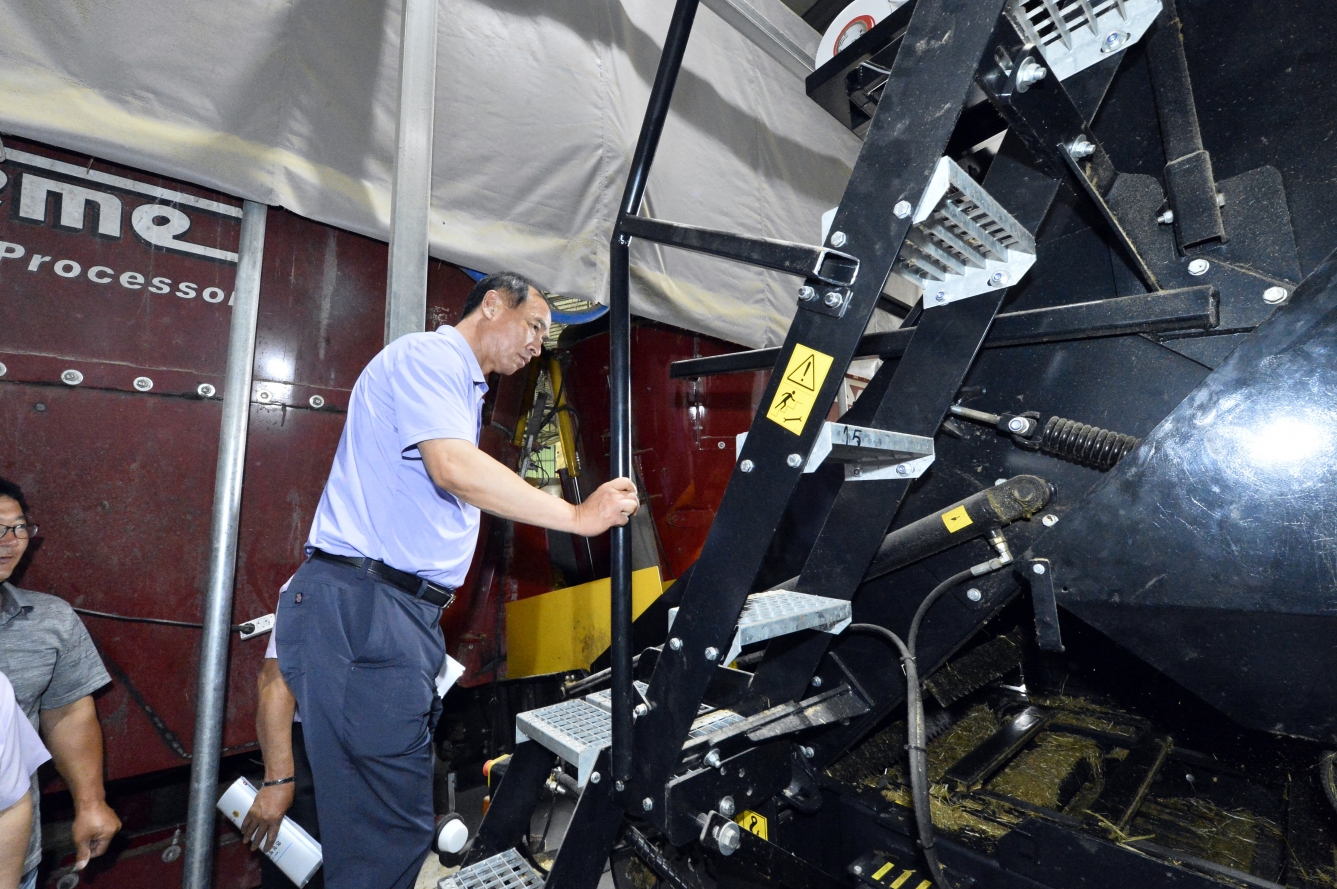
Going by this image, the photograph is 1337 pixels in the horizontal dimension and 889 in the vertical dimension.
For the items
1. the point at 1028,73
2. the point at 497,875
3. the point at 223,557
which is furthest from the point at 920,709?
the point at 223,557

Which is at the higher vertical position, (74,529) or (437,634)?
(74,529)

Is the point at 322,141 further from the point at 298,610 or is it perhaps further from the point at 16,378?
the point at 298,610

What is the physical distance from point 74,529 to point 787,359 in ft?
7.69

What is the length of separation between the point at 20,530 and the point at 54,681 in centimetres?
47

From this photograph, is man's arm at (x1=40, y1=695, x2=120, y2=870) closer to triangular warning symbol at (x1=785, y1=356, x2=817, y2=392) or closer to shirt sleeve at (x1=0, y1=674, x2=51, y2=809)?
shirt sleeve at (x1=0, y1=674, x2=51, y2=809)

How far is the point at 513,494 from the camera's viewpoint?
149 centimetres

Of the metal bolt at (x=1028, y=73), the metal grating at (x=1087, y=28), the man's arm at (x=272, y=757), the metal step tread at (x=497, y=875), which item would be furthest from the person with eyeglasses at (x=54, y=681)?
the metal grating at (x=1087, y=28)

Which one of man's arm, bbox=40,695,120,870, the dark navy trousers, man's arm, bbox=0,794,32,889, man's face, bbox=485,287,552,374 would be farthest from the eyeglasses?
man's face, bbox=485,287,552,374

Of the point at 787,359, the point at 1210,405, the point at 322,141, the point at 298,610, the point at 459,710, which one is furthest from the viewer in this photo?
the point at 459,710

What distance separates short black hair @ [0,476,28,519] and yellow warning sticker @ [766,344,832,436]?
2.26m

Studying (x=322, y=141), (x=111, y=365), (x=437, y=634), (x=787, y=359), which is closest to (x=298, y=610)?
(x=437, y=634)

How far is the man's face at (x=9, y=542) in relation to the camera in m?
1.88

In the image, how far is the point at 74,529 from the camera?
6.86ft

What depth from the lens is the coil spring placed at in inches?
53.3
